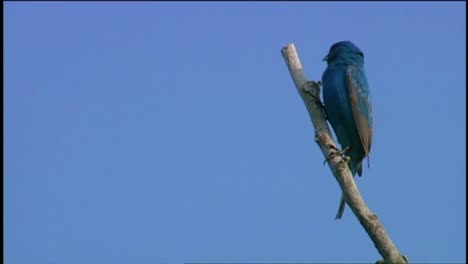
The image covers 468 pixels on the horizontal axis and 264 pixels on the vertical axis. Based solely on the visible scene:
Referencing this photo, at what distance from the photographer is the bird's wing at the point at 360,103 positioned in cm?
686

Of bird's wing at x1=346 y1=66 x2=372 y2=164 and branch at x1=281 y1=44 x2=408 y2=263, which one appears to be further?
bird's wing at x1=346 y1=66 x2=372 y2=164

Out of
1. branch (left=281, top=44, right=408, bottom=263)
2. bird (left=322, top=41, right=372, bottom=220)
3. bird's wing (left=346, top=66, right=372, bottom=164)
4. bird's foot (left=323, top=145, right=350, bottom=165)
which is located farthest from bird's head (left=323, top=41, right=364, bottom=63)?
bird's foot (left=323, top=145, right=350, bottom=165)

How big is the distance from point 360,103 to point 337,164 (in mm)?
856

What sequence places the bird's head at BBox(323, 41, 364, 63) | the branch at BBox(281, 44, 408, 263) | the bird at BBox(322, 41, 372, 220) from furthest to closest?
the bird's head at BBox(323, 41, 364, 63) < the bird at BBox(322, 41, 372, 220) < the branch at BBox(281, 44, 408, 263)

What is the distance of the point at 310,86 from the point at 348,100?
457 mm

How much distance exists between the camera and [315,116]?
6.57 meters

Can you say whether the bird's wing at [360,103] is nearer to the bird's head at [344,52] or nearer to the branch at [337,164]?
the bird's head at [344,52]

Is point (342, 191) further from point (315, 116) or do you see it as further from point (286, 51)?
point (286, 51)

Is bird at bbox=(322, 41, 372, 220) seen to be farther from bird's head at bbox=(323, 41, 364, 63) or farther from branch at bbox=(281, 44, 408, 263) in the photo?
branch at bbox=(281, 44, 408, 263)

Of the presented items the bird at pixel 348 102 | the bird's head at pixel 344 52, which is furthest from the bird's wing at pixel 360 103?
the bird's head at pixel 344 52

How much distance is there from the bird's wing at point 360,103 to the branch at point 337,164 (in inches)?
15.2

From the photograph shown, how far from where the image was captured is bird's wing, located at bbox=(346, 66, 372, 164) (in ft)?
22.5

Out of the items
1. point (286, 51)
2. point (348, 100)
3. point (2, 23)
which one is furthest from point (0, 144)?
point (348, 100)

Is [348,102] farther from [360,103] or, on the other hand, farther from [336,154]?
[336,154]
